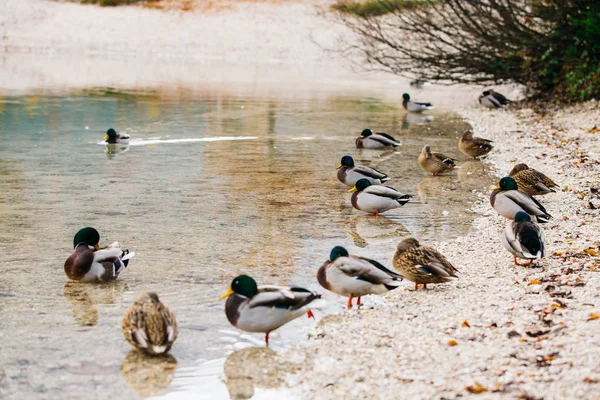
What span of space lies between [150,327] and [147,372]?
1.03ft

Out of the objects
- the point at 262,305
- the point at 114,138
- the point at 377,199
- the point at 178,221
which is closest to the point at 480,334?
the point at 262,305

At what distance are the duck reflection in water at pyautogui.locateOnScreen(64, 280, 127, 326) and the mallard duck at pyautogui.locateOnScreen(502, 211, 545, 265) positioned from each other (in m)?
3.39

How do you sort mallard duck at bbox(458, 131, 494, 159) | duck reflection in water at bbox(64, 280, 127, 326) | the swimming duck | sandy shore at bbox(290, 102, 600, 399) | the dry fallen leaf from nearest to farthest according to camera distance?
the dry fallen leaf
sandy shore at bbox(290, 102, 600, 399)
duck reflection in water at bbox(64, 280, 127, 326)
the swimming duck
mallard duck at bbox(458, 131, 494, 159)

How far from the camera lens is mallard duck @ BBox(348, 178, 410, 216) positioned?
31.8ft

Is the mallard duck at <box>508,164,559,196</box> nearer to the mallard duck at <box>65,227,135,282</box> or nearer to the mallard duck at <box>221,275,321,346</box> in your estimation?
the mallard duck at <box>221,275,321,346</box>

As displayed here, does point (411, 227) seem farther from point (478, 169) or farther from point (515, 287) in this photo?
point (478, 169)

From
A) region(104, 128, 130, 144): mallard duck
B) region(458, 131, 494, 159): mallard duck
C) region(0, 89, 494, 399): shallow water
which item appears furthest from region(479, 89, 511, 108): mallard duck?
region(104, 128, 130, 144): mallard duck

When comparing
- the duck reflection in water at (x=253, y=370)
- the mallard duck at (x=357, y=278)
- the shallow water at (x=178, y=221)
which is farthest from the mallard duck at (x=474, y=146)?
the duck reflection in water at (x=253, y=370)

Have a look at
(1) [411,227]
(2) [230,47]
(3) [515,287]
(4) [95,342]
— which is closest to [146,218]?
(1) [411,227]

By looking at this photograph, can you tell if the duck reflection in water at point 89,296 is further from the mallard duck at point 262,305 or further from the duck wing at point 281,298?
the duck wing at point 281,298

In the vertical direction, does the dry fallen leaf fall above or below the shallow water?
above

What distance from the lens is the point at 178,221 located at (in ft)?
30.5

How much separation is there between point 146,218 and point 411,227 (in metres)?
3.04

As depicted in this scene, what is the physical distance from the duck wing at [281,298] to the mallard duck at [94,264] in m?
1.71
